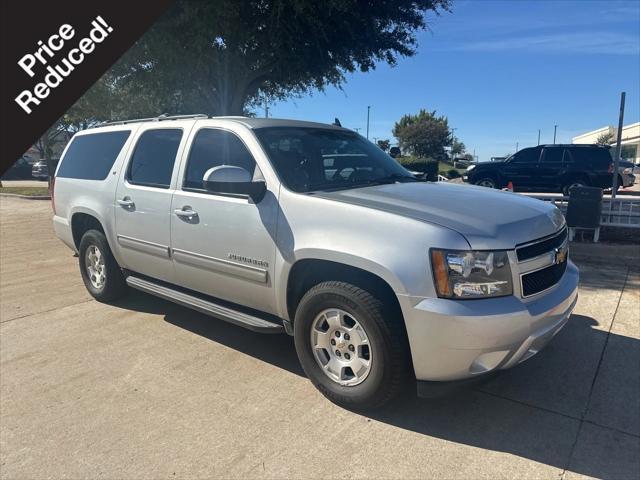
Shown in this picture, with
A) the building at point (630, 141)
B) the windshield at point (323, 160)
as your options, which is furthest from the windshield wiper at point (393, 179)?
the building at point (630, 141)

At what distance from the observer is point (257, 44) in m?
9.93

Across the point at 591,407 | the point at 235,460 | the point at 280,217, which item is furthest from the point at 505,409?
the point at 280,217

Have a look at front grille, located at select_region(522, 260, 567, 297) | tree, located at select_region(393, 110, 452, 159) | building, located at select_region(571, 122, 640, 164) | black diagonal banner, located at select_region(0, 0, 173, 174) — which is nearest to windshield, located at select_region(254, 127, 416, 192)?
front grille, located at select_region(522, 260, 567, 297)

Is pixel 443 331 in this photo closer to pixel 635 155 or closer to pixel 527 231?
pixel 527 231

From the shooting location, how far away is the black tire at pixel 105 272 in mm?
5227

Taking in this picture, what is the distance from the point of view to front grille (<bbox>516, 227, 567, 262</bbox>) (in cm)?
293

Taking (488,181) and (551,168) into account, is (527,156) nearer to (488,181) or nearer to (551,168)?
(551,168)

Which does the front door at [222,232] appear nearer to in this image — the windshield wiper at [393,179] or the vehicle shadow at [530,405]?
the vehicle shadow at [530,405]

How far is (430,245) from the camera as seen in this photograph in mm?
2766

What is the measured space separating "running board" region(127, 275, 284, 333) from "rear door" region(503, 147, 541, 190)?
1298 cm

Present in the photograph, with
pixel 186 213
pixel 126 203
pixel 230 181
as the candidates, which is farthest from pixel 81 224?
pixel 230 181

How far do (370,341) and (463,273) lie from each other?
0.72 meters

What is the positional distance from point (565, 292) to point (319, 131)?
2.44 metres

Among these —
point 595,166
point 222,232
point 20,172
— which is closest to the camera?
point 222,232
